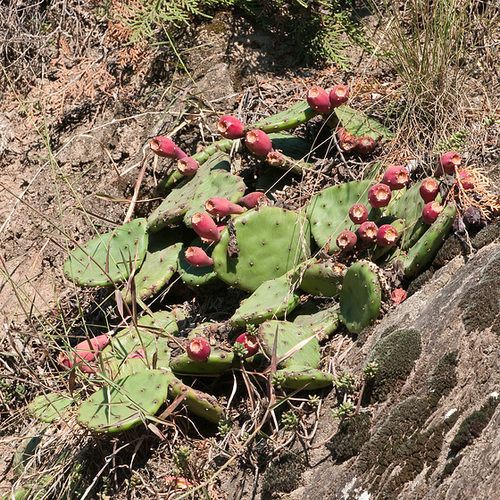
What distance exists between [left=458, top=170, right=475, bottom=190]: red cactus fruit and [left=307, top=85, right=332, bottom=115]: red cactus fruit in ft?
2.66

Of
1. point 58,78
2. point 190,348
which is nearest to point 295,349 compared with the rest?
point 190,348

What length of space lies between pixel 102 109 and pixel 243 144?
133 centimetres

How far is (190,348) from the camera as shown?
8.48 feet

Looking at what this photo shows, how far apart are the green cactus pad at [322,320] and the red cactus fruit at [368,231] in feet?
1.12

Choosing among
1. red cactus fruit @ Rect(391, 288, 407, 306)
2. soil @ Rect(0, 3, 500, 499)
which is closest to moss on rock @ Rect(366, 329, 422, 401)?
soil @ Rect(0, 3, 500, 499)

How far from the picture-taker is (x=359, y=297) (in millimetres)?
2629

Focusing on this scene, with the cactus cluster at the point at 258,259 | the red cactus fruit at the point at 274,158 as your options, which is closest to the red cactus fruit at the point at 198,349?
→ the cactus cluster at the point at 258,259

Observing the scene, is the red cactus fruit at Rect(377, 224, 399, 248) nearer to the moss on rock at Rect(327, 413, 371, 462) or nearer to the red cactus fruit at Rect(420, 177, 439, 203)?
the red cactus fruit at Rect(420, 177, 439, 203)

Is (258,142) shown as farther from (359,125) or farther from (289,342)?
(289,342)

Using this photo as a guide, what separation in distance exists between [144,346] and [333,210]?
1.13 m

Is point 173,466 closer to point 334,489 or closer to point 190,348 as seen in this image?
point 190,348

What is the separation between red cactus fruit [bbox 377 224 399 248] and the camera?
9.09 feet

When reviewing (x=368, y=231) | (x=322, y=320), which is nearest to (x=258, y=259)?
(x=322, y=320)

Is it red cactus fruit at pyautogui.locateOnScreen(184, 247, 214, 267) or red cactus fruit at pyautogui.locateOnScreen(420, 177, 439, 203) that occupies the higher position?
red cactus fruit at pyautogui.locateOnScreen(420, 177, 439, 203)
